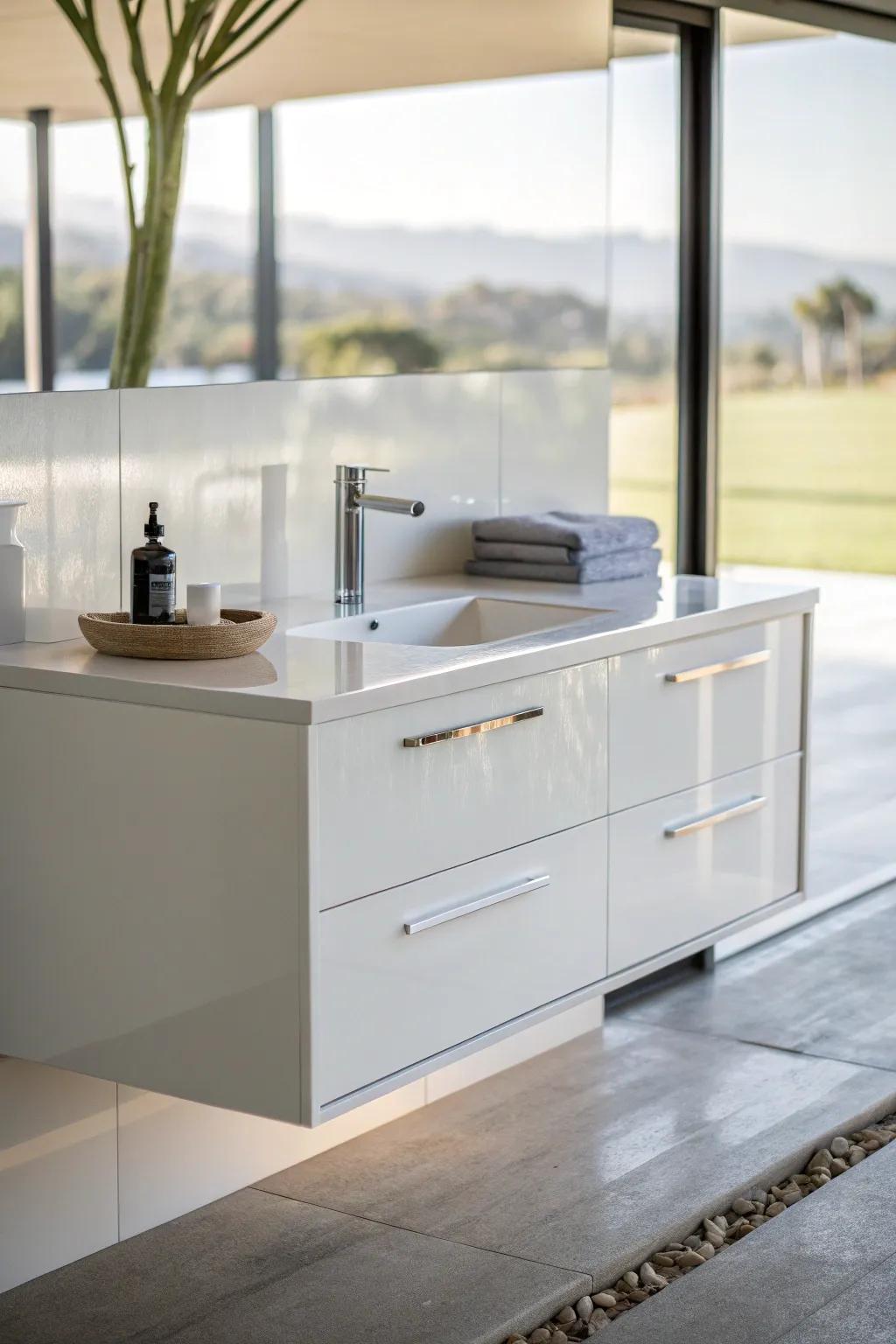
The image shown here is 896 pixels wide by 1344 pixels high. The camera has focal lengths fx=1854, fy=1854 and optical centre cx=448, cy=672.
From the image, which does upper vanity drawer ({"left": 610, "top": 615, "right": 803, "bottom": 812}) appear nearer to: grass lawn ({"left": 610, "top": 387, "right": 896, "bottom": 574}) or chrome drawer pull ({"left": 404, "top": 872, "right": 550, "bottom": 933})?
chrome drawer pull ({"left": 404, "top": 872, "right": 550, "bottom": 933})

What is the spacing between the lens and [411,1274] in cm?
265

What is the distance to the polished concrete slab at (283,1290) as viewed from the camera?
2.50 metres

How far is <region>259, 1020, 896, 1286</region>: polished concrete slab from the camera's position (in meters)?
2.81

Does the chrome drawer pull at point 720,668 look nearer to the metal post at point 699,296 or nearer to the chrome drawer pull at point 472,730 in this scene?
the chrome drawer pull at point 472,730

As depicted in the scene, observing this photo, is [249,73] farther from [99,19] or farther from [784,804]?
[784,804]

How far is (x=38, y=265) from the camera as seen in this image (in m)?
2.50

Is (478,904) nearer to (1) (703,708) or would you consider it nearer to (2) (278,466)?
(1) (703,708)

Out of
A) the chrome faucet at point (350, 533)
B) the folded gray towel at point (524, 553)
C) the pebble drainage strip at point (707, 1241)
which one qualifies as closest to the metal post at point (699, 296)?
the folded gray towel at point (524, 553)

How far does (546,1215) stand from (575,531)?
44.4 inches

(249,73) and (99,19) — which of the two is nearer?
(99,19)

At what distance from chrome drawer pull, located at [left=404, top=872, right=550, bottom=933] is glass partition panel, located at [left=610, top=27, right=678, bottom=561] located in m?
1.37

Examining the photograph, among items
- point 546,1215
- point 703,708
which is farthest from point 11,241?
point 546,1215

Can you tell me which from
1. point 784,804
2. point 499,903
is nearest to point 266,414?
point 499,903

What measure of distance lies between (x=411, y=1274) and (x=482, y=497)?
4.60 ft
